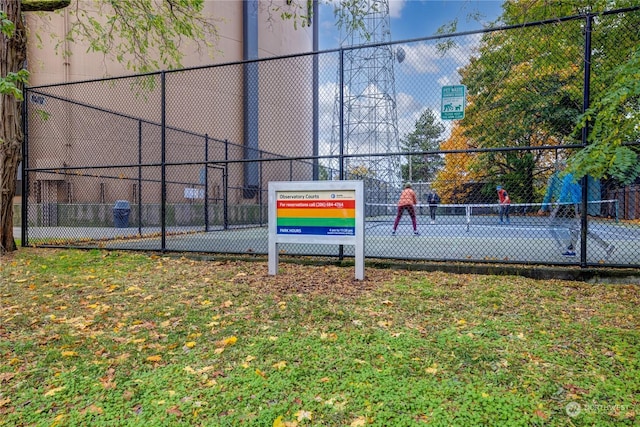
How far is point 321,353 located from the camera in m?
2.94

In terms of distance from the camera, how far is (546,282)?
15.9 feet

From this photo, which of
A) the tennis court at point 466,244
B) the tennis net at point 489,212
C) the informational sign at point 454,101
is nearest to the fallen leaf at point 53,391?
the tennis court at point 466,244

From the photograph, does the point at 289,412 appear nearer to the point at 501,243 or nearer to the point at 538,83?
the point at 538,83

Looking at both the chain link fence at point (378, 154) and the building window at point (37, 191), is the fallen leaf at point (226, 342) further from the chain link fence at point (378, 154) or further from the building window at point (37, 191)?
the building window at point (37, 191)

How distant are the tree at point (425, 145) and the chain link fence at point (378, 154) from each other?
1.2 inches

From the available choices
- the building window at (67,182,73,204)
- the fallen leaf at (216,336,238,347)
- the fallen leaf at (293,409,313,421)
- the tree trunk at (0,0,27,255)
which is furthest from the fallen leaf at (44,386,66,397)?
the building window at (67,182,73,204)

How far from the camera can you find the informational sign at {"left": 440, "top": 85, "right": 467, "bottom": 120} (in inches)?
203

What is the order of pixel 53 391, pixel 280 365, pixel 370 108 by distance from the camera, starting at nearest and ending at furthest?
pixel 53 391 → pixel 280 365 → pixel 370 108

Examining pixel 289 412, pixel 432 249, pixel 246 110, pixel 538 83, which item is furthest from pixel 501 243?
pixel 246 110

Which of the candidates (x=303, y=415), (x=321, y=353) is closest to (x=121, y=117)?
(x=321, y=353)

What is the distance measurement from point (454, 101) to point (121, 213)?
11.3 m

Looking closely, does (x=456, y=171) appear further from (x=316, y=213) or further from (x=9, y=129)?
(x=9, y=129)

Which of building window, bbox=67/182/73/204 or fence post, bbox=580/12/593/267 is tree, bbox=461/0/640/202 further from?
building window, bbox=67/182/73/204

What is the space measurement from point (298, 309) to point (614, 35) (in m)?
5.08
